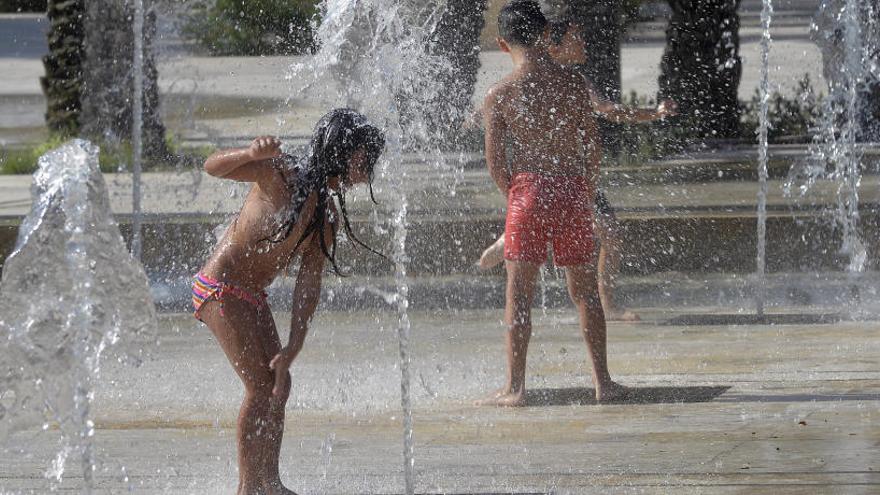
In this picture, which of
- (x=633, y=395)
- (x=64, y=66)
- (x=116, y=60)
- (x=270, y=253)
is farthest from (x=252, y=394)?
(x=64, y=66)

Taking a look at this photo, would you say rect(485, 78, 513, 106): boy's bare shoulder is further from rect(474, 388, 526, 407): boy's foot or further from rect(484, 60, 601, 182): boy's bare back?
rect(474, 388, 526, 407): boy's foot

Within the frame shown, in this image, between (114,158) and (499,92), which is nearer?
(499,92)

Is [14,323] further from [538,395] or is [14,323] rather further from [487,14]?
[487,14]

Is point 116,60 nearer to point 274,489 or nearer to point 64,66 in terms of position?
point 64,66

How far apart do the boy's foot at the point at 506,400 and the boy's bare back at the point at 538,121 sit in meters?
0.84

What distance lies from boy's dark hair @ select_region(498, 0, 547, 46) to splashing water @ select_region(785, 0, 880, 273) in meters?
4.33

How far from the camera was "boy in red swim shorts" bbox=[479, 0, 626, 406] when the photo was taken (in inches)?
229

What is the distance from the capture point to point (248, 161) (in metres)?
4.25

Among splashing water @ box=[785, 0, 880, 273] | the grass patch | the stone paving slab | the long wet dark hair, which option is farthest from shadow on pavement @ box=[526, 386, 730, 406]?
the grass patch

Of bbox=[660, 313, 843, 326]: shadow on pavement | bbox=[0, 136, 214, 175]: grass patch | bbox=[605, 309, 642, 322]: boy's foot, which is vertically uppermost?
bbox=[605, 309, 642, 322]: boy's foot

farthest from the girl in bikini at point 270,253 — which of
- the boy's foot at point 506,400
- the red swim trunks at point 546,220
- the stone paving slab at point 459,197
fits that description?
the stone paving slab at point 459,197

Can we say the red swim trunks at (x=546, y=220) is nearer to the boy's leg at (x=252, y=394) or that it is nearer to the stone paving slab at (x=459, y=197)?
the boy's leg at (x=252, y=394)

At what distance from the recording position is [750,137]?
16.2 meters

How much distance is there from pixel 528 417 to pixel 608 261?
194 centimetres
